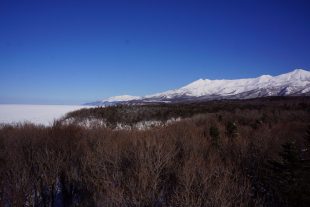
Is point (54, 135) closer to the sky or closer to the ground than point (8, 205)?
closer to the sky

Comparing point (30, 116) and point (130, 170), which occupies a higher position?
point (30, 116)

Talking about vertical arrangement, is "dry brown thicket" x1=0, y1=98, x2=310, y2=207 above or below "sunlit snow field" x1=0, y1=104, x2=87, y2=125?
below

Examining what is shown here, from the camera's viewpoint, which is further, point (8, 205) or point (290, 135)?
point (290, 135)

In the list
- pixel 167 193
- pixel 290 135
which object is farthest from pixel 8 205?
pixel 290 135

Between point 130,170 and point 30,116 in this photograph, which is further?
point 30,116

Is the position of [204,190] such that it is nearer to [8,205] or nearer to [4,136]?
[8,205]

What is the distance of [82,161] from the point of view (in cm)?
2736

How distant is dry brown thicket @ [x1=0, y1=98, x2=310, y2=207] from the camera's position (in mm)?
19594

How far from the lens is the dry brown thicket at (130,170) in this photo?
64.3 feet

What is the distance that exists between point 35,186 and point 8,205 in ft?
8.66

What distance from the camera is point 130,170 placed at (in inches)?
947

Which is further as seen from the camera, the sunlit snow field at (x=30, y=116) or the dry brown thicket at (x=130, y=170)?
the sunlit snow field at (x=30, y=116)

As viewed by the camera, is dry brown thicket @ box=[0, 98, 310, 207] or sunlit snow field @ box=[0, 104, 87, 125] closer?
dry brown thicket @ box=[0, 98, 310, 207]

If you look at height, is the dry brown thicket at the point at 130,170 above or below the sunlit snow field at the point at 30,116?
below
